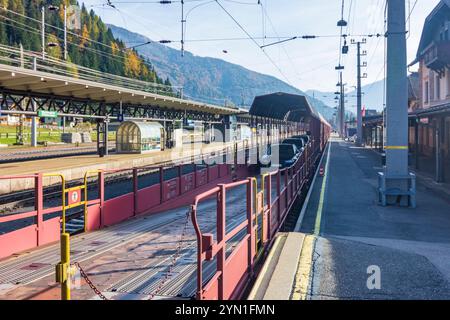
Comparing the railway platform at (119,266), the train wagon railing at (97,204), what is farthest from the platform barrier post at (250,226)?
the train wagon railing at (97,204)

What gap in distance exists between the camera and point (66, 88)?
2439cm

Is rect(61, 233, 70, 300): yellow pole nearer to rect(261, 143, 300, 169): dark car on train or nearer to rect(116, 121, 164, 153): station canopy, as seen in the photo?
rect(261, 143, 300, 169): dark car on train

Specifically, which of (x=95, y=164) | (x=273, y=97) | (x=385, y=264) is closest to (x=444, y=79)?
(x=273, y=97)

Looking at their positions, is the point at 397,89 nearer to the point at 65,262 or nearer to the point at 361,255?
the point at 361,255

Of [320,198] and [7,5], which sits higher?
[7,5]

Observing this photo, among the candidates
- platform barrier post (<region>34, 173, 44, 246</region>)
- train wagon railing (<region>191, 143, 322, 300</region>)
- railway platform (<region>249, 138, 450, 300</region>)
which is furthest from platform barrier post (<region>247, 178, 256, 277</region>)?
platform barrier post (<region>34, 173, 44, 246</region>)

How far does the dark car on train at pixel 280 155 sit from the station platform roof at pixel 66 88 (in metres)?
10.8

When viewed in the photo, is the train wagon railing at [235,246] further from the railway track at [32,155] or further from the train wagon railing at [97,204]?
the railway track at [32,155]

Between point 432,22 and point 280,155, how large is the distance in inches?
717

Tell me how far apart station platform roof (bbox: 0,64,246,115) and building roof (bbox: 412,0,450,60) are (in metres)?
20.8

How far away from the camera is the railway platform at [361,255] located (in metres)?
5.55

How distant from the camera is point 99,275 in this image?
602 cm
